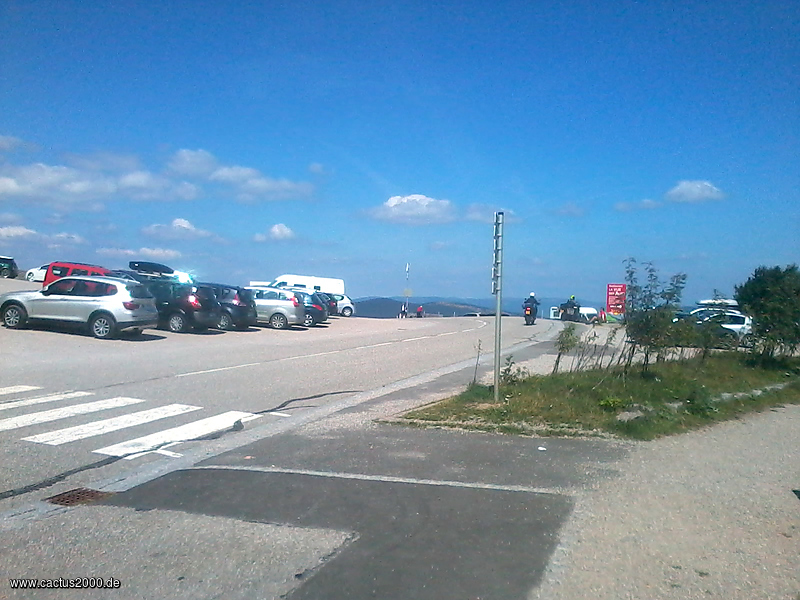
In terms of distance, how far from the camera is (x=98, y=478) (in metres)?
7.28

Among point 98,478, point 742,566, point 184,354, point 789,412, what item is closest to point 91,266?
point 184,354

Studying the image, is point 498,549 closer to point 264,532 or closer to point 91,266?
point 264,532

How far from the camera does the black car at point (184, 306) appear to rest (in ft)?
86.4

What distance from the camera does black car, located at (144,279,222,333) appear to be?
2634 centimetres

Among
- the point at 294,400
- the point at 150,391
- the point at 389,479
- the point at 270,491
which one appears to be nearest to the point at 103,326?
the point at 150,391

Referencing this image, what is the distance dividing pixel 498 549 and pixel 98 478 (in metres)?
4.48

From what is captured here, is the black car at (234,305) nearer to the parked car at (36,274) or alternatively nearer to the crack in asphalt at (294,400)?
the crack in asphalt at (294,400)

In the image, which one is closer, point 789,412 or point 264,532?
point 264,532

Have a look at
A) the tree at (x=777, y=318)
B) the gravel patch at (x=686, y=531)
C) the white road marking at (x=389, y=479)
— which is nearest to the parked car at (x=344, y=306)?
the tree at (x=777, y=318)

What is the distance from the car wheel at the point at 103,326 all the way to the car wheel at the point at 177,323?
17.2 feet

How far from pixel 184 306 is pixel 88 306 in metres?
5.33

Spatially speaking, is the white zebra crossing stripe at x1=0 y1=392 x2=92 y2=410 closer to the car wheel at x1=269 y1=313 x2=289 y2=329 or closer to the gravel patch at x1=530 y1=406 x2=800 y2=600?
the gravel patch at x1=530 y1=406 x2=800 y2=600

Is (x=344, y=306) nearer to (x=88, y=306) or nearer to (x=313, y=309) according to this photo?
(x=313, y=309)

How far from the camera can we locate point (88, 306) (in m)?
21.2
